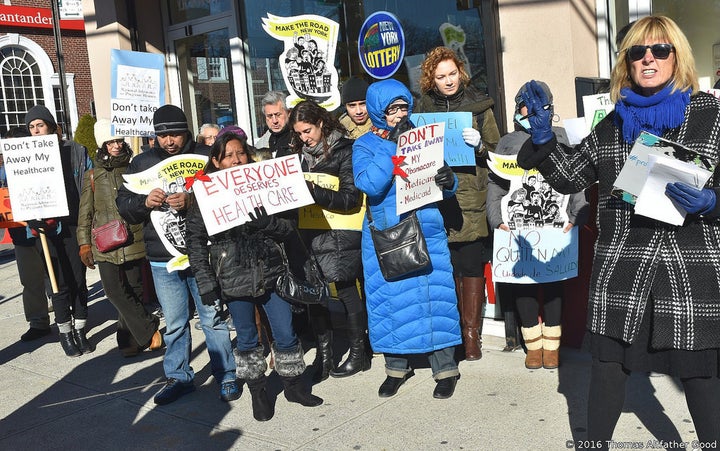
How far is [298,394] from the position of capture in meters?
4.54

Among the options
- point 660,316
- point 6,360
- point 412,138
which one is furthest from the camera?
point 6,360

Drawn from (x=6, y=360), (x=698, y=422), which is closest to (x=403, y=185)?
(x=698, y=422)

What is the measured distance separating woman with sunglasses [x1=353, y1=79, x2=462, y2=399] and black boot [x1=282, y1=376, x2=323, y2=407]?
0.43 meters

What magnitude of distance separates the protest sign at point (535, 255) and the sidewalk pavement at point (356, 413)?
63 cm

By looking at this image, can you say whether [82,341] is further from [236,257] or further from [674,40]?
[674,40]

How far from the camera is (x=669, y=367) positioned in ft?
9.45

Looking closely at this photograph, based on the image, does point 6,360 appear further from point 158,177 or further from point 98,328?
point 158,177

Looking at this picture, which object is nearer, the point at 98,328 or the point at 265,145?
the point at 265,145

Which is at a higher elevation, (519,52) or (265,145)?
(519,52)

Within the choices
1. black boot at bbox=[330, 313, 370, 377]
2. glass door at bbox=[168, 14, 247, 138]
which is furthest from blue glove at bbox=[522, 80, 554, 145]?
glass door at bbox=[168, 14, 247, 138]

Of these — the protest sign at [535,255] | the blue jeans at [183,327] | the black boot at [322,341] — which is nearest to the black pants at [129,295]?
the blue jeans at [183,327]

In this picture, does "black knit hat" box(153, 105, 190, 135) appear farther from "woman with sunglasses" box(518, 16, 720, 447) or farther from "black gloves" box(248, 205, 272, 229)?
"woman with sunglasses" box(518, 16, 720, 447)

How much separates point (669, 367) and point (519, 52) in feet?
12.2

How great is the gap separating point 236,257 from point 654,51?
2.51 meters
